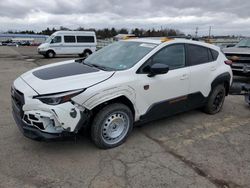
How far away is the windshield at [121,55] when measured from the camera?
420cm

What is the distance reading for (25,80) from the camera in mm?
3902

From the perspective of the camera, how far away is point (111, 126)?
12.9 feet

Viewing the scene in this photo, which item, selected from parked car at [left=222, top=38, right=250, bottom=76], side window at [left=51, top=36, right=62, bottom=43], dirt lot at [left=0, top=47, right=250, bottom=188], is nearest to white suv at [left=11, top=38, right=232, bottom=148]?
dirt lot at [left=0, top=47, right=250, bottom=188]

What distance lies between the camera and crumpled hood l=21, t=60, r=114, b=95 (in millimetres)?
3416

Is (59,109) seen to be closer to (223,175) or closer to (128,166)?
(128,166)

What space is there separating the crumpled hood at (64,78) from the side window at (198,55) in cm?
185

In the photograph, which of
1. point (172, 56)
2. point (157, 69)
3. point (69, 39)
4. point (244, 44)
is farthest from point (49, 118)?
point (69, 39)

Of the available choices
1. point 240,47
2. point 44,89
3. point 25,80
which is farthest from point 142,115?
point 240,47

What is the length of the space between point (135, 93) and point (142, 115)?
443 millimetres

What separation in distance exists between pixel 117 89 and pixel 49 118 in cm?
102

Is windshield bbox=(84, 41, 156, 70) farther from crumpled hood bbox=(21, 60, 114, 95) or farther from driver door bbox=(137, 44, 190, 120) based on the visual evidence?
crumpled hood bbox=(21, 60, 114, 95)

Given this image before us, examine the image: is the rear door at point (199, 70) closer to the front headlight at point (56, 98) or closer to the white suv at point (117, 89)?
the white suv at point (117, 89)

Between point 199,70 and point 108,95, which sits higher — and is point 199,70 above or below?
above

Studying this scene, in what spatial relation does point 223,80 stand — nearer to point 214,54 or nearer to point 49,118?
point 214,54
